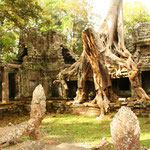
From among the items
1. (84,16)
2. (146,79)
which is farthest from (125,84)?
(84,16)

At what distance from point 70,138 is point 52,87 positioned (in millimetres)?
10205

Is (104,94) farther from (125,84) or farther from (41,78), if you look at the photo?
(41,78)

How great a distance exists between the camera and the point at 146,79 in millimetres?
15758

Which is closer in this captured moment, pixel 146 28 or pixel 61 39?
pixel 146 28

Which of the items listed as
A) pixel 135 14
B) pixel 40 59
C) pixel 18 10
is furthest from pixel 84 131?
pixel 135 14

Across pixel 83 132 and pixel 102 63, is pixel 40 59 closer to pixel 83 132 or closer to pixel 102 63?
pixel 102 63

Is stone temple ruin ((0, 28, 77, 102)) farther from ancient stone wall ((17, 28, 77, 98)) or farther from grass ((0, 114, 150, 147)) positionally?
grass ((0, 114, 150, 147))

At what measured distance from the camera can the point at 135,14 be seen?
2509 centimetres

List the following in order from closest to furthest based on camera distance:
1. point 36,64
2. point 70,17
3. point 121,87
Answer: point 121,87 → point 36,64 → point 70,17

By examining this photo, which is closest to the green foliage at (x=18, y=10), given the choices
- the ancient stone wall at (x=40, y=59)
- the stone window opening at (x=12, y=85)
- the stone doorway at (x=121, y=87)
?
the ancient stone wall at (x=40, y=59)

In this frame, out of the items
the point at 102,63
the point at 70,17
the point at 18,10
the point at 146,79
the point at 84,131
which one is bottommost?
the point at 84,131

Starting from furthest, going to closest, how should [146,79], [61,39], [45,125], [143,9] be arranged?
[143,9] → [61,39] → [146,79] → [45,125]

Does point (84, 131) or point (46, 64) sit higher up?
point (46, 64)

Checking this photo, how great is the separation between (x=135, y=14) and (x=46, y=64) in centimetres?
1545
